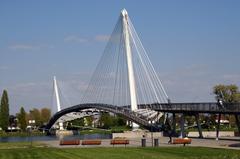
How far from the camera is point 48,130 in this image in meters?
148

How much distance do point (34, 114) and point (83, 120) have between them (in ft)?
103

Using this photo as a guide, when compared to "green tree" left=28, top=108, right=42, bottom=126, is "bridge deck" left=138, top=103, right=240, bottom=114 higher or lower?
lower

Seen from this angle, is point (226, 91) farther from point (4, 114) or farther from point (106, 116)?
point (4, 114)

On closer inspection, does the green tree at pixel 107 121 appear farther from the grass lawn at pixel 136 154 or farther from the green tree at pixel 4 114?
the grass lawn at pixel 136 154

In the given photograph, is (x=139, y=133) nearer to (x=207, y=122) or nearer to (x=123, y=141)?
(x=123, y=141)

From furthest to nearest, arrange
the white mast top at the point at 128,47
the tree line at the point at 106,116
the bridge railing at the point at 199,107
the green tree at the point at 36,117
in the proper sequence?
the green tree at the point at 36,117 → the tree line at the point at 106,116 → the white mast top at the point at 128,47 → the bridge railing at the point at 199,107

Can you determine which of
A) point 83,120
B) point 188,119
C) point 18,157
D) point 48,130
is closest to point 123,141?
point 18,157

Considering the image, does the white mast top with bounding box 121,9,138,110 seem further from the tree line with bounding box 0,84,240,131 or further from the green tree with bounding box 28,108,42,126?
the green tree with bounding box 28,108,42,126

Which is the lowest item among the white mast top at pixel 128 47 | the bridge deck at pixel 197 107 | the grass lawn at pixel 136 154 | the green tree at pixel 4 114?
the grass lawn at pixel 136 154

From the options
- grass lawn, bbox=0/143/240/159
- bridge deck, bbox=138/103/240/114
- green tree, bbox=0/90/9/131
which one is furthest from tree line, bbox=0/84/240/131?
grass lawn, bbox=0/143/240/159

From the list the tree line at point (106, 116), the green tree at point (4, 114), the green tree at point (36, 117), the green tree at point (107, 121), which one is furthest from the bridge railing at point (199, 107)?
the green tree at point (36, 117)

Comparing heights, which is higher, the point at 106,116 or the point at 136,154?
the point at 106,116

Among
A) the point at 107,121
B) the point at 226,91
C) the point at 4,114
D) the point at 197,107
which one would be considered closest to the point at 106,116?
the point at 107,121

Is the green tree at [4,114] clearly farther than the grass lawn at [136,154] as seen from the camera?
Yes
